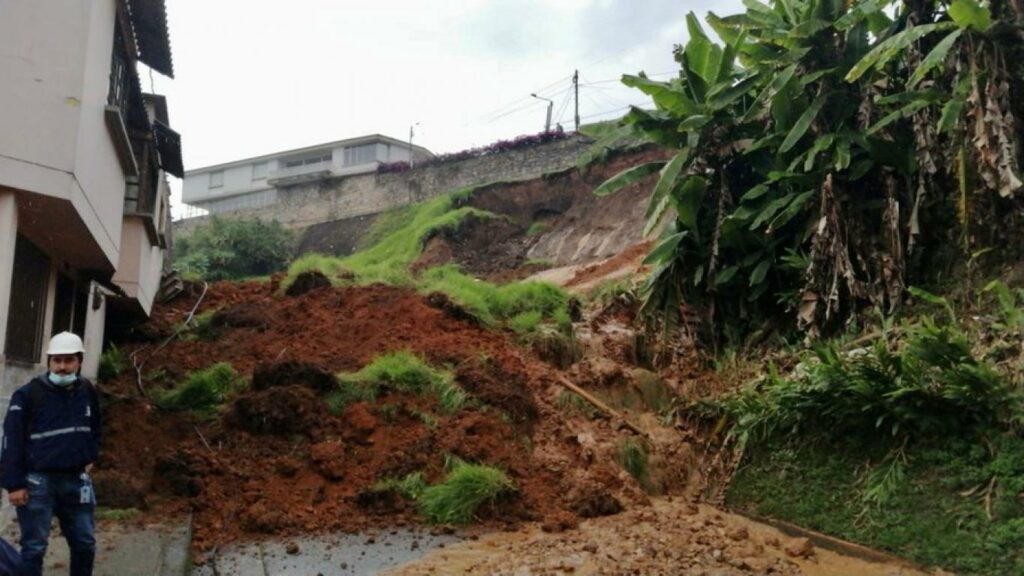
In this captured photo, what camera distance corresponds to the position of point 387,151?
40094 millimetres

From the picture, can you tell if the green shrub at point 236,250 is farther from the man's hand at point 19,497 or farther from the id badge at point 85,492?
the man's hand at point 19,497

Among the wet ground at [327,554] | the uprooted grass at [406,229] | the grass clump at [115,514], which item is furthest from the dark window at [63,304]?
the uprooted grass at [406,229]

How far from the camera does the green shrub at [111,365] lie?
11062mm

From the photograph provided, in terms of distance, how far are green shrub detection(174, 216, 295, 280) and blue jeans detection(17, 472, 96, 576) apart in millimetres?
22307

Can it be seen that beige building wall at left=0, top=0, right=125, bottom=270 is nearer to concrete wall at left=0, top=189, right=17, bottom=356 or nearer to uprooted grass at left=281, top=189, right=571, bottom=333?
concrete wall at left=0, top=189, right=17, bottom=356

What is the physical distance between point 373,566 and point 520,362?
4.63 metres

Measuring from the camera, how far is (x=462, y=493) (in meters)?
7.94

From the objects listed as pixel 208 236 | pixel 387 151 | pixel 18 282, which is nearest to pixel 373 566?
pixel 18 282

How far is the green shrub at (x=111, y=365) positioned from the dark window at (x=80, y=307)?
1079 mm

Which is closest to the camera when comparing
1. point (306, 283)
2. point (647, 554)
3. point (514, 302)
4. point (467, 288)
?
point (647, 554)

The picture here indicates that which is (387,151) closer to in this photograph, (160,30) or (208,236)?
(208,236)

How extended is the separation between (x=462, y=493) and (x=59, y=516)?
3643 millimetres

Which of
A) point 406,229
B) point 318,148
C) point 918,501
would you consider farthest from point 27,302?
point 318,148

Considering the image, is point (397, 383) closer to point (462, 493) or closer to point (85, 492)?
point (462, 493)
